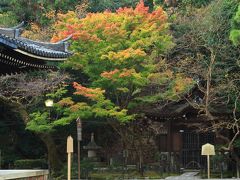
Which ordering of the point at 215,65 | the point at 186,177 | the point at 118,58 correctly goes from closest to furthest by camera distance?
the point at 118,58
the point at 186,177
the point at 215,65

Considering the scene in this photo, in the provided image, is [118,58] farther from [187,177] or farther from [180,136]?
[180,136]

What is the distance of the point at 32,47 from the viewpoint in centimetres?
1191

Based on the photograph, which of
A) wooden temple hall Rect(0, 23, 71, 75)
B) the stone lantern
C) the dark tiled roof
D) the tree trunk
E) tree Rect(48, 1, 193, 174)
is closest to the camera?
the dark tiled roof

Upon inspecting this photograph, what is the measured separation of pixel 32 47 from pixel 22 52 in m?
0.46

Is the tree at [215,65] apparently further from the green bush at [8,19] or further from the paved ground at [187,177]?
the green bush at [8,19]

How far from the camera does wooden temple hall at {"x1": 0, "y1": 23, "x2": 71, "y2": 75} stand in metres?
11.1

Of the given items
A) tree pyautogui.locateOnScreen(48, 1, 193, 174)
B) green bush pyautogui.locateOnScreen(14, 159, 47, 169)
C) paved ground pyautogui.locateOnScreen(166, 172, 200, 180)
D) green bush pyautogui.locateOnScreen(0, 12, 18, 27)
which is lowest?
paved ground pyautogui.locateOnScreen(166, 172, 200, 180)

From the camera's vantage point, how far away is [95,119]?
32688 millimetres

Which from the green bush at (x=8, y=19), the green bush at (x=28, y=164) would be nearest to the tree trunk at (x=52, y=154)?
the green bush at (x=28, y=164)

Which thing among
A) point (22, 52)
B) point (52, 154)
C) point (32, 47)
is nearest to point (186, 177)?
point (52, 154)

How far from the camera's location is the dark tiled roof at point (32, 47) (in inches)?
429

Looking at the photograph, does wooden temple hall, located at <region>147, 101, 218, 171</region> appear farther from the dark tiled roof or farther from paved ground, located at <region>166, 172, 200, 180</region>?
the dark tiled roof

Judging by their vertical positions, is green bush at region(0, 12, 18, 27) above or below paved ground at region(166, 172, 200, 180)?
above

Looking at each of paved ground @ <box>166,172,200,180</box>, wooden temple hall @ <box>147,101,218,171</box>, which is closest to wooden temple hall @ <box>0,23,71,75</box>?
paved ground @ <box>166,172,200,180</box>
